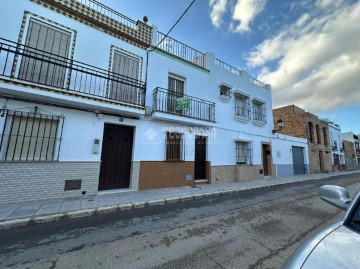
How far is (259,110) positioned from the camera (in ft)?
48.8

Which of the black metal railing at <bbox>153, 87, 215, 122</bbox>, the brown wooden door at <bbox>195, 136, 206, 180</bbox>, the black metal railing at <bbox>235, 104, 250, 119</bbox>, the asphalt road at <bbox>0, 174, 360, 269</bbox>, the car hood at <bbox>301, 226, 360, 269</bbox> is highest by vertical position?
the black metal railing at <bbox>235, 104, 250, 119</bbox>

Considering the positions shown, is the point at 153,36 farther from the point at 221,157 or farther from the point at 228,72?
the point at 221,157

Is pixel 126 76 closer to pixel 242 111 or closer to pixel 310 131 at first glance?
pixel 242 111

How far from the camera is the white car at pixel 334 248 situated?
4.00 feet

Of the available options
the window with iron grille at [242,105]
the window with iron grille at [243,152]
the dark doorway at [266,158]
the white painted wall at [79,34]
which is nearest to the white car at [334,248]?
the white painted wall at [79,34]

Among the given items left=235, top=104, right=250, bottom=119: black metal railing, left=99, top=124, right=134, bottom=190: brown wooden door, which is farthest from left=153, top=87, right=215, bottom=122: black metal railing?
left=235, top=104, right=250, bottom=119: black metal railing

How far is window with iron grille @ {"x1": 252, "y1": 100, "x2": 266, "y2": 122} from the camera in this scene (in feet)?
47.4

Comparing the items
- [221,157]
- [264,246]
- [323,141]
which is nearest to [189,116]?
[221,157]

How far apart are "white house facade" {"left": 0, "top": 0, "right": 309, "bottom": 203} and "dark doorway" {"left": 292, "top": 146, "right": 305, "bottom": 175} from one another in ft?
26.5

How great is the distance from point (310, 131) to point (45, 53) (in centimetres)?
2535

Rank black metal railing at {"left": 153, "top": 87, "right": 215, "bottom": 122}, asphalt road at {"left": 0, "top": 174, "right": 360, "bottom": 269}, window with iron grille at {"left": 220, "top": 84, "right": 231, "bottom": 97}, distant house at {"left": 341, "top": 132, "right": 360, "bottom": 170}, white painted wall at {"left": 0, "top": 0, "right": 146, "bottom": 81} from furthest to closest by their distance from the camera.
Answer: distant house at {"left": 341, "top": 132, "right": 360, "bottom": 170} < window with iron grille at {"left": 220, "top": 84, "right": 231, "bottom": 97} < black metal railing at {"left": 153, "top": 87, "right": 215, "bottom": 122} < white painted wall at {"left": 0, "top": 0, "right": 146, "bottom": 81} < asphalt road at {"left": 0, "top": 174, "right": 360, "bottom": 269}

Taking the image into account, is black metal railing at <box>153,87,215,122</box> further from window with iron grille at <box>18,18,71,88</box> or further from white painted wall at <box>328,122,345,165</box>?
white painted wall at <box>328,122,345,165</box>

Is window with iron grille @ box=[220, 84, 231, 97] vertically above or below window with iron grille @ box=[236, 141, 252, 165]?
above

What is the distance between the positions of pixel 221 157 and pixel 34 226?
9.39 meters
